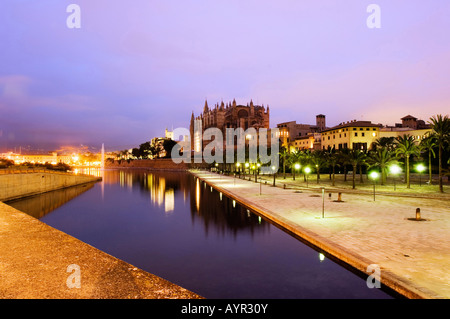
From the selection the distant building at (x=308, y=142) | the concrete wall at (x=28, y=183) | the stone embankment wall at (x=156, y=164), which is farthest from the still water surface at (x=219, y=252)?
the stone embankment wall at (x=156, y=164)

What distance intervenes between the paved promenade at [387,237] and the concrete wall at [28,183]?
24.7 m

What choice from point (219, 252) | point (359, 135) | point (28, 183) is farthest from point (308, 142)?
point (219, 252)

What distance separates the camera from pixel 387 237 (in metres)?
10.5

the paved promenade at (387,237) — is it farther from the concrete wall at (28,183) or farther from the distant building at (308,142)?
the distant building at (308,142)

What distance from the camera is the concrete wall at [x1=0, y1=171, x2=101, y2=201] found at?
2784cm

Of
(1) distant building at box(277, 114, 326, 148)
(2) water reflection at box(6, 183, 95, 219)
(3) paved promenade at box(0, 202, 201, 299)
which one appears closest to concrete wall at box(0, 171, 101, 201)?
(2) water reflection at box(6, 183, 95, 219)

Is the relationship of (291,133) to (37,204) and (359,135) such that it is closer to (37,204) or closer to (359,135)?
(359,135)

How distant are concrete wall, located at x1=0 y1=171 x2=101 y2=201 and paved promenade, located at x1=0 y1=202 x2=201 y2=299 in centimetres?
2123

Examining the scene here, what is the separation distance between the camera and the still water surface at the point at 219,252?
8.13 metres

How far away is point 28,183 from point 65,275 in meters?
30.5

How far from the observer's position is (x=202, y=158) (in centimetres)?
12294

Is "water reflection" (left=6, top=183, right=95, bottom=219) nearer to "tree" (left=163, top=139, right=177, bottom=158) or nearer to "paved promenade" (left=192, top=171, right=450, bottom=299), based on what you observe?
"paved promenade" (left=192, top=171, right=450, bottom=299)

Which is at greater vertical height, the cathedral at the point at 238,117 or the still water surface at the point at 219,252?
the cathedral at the point at 238,117

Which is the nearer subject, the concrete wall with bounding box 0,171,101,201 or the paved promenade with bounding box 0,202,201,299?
the paved promenade with bounding box 0,202,201,299
